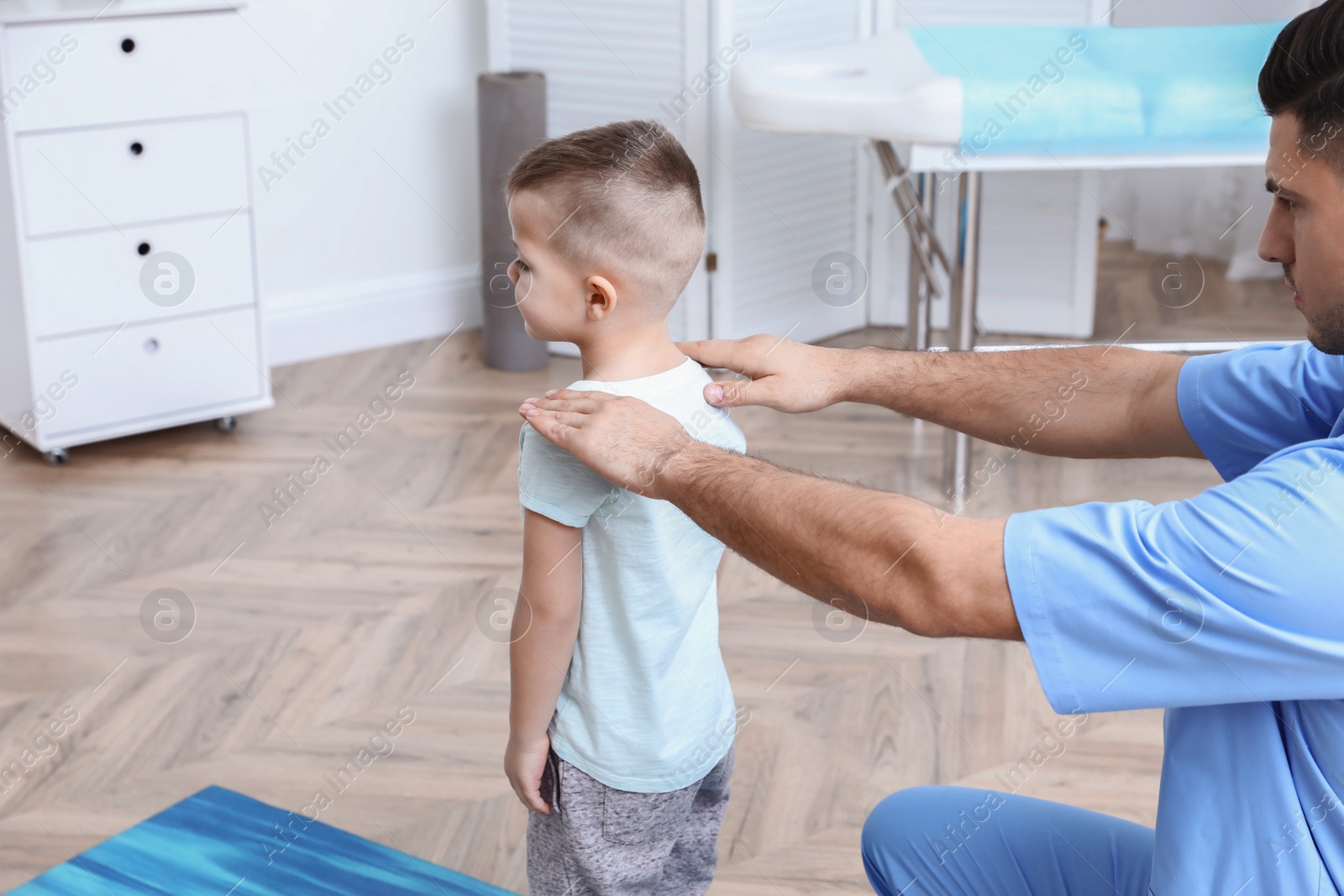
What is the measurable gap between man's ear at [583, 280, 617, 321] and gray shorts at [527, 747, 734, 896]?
35 centimetres

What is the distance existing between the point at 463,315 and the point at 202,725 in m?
1.84

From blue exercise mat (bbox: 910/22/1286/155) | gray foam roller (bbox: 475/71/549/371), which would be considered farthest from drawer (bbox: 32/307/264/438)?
blue exercise mat (bbox: 910/22/1286/155)

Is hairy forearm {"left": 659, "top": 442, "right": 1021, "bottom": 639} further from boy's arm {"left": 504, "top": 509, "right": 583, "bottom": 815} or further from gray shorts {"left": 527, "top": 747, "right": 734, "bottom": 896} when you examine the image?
gray shorts {"left": 527, "top": 747, "right": 734, "bottom": 896}

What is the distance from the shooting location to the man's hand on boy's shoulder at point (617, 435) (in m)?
0.91

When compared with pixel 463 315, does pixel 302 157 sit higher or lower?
higher

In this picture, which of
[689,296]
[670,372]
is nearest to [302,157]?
[689,296]

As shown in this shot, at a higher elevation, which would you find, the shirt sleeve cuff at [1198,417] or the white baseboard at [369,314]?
the shirt sleeve cuff at [1198,417]

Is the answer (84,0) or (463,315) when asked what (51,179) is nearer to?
(84,0)

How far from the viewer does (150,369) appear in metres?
2.68

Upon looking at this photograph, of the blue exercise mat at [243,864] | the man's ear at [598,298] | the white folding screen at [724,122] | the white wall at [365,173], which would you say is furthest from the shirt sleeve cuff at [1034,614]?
the white wall at [365,173]

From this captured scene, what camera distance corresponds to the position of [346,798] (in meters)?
1.68

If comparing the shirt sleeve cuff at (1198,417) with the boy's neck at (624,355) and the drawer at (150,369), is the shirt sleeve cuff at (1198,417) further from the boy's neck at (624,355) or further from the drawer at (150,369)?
the drawer at (150,369)

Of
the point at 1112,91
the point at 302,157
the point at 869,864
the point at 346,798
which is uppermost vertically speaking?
the point at 1112,91

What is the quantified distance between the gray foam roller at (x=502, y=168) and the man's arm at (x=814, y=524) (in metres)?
2.14
